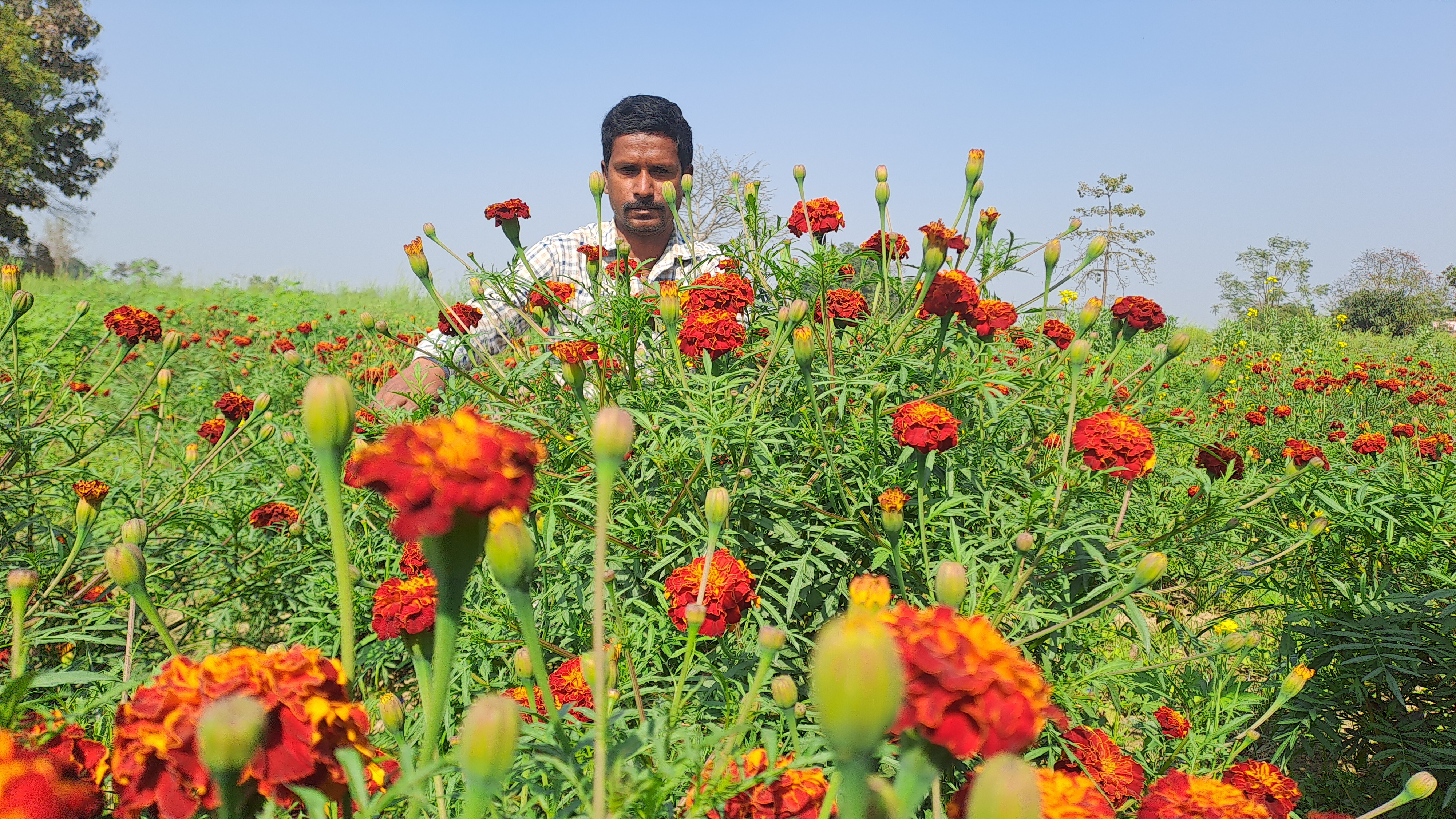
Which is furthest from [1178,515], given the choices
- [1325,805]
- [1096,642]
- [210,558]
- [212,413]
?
[212,413]

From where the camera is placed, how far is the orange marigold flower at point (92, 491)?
1800mm

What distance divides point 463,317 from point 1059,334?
1764mm

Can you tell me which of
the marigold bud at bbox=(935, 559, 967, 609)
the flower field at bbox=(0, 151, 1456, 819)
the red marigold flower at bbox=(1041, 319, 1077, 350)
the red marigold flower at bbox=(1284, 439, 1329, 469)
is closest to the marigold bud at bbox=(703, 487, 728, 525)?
the flower field at bbox=(0, 151, 1456, 819)

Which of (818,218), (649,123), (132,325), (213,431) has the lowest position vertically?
(213,431)

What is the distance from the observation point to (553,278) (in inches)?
128

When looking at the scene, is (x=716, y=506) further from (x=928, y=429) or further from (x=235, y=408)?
(x=235, y=408)

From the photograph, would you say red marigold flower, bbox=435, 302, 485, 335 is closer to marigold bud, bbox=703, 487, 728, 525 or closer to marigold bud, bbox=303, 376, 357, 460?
marigold bud, bbox=703, 487, 728, 525

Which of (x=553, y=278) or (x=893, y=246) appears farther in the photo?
(x=553, y=278)

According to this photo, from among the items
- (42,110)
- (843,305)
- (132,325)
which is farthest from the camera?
(42,110)

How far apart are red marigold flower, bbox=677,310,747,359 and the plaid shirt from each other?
329mm

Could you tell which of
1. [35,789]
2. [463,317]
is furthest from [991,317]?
[35,789]

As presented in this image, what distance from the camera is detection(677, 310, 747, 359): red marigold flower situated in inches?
71.7

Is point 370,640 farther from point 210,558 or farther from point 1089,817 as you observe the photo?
point 1089,817

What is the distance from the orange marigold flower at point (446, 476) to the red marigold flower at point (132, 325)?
2.33m
